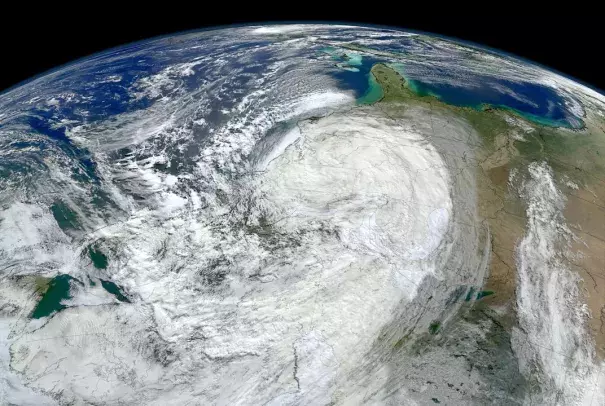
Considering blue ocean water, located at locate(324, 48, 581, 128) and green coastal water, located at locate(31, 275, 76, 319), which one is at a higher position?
blue ocean water, located at locate(324, 48, 581, 128)

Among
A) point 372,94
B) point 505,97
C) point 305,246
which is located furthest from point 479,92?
point 305,246

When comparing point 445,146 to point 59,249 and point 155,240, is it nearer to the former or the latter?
point 155,240

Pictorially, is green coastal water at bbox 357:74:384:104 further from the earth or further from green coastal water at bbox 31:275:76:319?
green coastal water at bbox 31:275:76:319

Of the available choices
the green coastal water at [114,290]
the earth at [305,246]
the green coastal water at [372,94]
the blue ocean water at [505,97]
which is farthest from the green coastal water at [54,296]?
the blue ocean water at [505,97]

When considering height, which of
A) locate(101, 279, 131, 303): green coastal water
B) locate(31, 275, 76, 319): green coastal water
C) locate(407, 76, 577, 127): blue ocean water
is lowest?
locate(31, 275, 76, 319): green coastal water

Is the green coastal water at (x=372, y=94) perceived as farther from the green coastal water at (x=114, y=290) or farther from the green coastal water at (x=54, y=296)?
the green coastal water at (x=54, y=296)

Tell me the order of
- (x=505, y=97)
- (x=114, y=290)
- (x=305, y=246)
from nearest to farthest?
(x=114, y=290) → (x=305, y=246) → (x=505, y=97)

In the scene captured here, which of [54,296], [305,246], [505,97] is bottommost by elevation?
[54,296]

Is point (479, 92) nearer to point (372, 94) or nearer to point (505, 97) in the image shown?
point (505, 97)

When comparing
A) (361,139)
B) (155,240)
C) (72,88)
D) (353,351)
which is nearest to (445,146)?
(361,139)

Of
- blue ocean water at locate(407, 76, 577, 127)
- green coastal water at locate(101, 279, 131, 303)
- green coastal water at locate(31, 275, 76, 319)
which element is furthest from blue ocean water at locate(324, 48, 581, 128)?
green coastal water at locate(31, 275, 76, 319)
